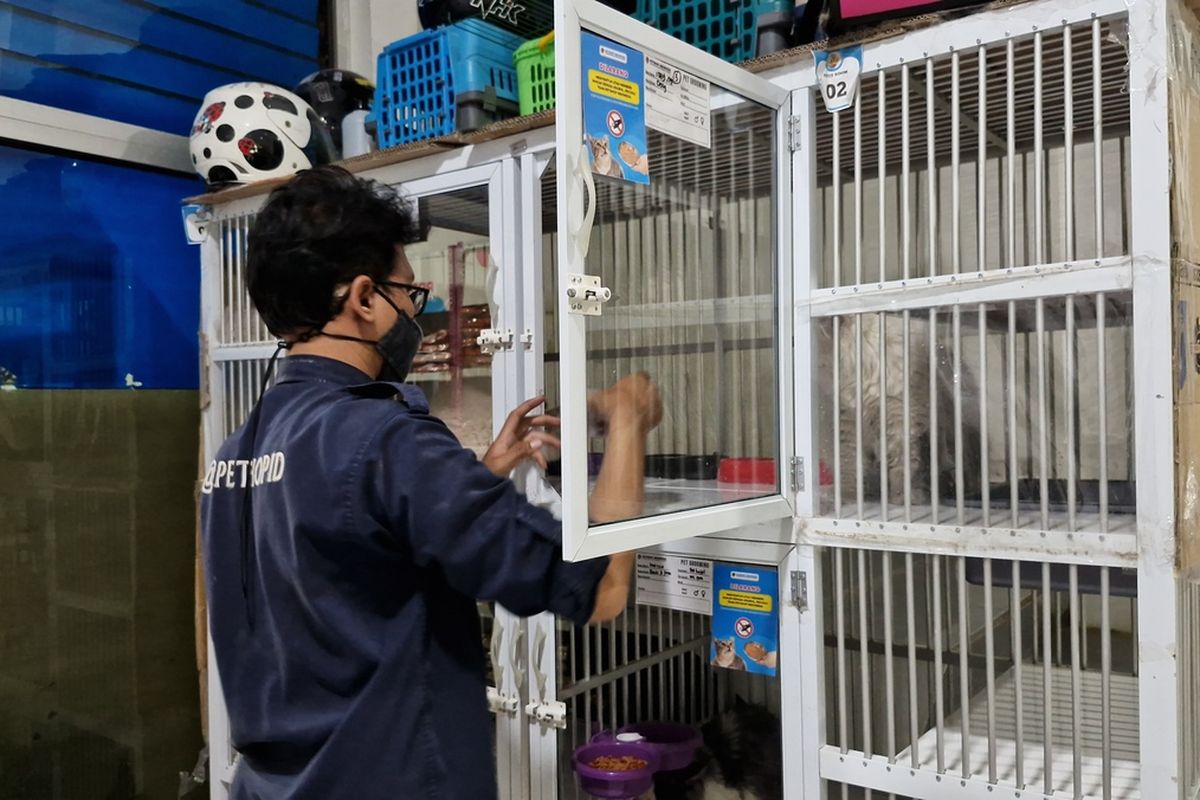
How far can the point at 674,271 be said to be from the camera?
156cm

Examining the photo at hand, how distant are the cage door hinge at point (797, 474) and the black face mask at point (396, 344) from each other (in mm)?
624

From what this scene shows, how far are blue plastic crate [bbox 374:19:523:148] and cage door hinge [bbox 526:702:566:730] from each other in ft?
3.56

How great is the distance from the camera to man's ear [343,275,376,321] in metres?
1.37

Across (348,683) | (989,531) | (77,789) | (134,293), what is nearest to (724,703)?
(989,531)

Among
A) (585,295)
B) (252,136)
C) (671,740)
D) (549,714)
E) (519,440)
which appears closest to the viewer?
(585,295)

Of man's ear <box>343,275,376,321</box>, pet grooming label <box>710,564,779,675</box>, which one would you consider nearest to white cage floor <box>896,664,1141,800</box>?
pet grooming label <box>710,564,779,675</box>

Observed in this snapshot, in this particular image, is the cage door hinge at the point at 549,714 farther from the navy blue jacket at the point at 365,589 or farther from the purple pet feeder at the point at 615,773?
the navy blue jacket at the point at 365,589

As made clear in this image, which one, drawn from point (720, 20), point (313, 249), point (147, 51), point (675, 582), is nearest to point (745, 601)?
point (675, 582)

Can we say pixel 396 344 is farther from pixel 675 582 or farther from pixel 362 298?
pixel 675 582

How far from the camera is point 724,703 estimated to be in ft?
7.38

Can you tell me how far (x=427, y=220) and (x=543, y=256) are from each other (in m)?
0.35

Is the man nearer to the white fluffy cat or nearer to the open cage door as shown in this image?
the open cage door

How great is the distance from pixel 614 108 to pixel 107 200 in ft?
5.90

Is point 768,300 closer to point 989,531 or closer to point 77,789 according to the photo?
point 989,531
